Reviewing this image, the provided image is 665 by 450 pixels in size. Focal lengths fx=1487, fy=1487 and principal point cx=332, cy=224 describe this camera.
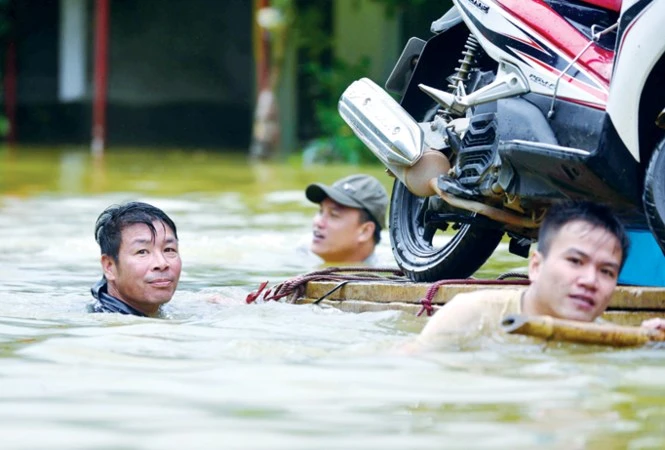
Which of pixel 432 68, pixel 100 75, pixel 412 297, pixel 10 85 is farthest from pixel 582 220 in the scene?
pixel 10 85

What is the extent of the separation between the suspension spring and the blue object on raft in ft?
3.20

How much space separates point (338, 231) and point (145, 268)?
257cm

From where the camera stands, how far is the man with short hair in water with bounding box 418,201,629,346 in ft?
14.9

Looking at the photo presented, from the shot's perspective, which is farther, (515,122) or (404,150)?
(404,150)

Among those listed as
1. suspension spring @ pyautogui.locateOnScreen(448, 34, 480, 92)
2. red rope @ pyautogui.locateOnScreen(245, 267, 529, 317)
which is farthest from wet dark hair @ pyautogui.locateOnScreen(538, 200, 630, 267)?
suspension spring @ pyautogui.locateOnScreen(448, 34, 480, 92)

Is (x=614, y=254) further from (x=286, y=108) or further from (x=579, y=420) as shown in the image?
(x=286, y=108)

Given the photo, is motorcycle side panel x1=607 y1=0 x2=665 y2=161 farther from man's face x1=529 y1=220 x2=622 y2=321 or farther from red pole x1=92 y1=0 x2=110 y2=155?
red pole x1=92 y1=0 x2=110 y2=155

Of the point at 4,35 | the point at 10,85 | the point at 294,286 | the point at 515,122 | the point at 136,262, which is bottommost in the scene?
the point at 10,85

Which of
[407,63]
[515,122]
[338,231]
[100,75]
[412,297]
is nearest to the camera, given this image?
[515,122]

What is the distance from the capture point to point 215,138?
78.0 feet

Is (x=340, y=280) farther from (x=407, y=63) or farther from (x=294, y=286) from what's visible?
(x=407, y=63)

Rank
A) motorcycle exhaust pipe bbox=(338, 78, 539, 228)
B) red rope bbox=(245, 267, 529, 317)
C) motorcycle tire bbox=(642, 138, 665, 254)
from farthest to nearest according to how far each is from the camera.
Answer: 1. motorcycle exhaust pipe bbox=(338, 78, 539, 228)
2. red rope bbox=(245, 267, 529, 317)
3. motorcycle tire bbox=(642, 138, 665, 254)

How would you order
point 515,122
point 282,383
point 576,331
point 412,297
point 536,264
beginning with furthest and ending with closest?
point 412,297
point 515,122
point 536,264
point 576,331
point 282,383

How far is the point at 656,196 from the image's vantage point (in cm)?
507
